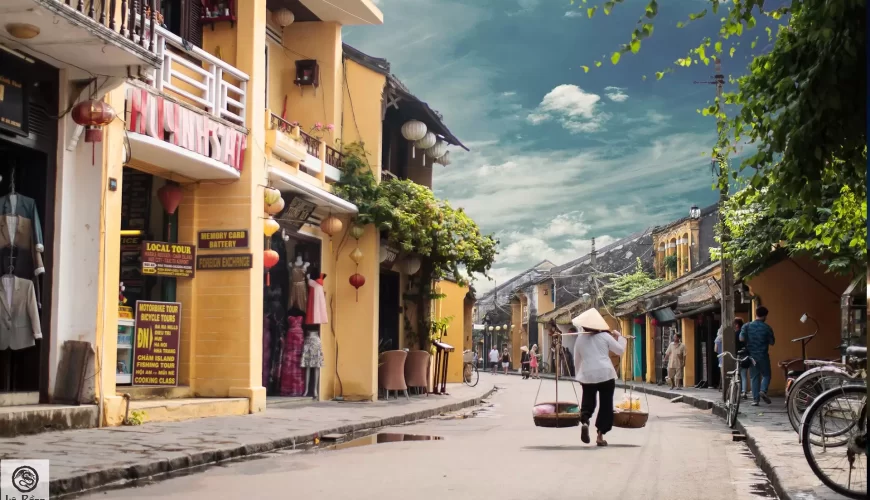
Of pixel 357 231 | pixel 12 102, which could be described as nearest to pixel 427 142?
pixel 357 231

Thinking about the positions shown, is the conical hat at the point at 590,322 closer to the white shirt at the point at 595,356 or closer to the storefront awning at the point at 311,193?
the white shirt at the point at 595,356

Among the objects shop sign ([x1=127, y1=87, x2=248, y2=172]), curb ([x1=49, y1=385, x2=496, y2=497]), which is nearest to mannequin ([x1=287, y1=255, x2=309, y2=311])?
shop sign ([x1=127, y1=87, x2=248, y2=172])

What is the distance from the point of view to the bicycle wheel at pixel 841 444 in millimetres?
6727

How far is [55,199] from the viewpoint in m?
11.6

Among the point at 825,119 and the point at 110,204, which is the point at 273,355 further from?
the point at 825,119

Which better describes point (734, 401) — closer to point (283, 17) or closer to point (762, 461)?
point (762, 461)

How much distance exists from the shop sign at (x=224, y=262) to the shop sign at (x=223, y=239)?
15 cm

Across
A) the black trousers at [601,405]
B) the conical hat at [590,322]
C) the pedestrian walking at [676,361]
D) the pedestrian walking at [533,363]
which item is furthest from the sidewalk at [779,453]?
the pedestrian walking at [533,363]

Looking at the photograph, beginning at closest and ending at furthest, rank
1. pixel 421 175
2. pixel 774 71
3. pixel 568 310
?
pixel 774 71
pixel 421 175
pixel 568 310

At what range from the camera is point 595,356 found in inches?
464

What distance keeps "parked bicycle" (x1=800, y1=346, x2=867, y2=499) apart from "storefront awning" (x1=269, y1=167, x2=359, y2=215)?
1113cm

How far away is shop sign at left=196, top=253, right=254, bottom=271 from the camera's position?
50.7 ft

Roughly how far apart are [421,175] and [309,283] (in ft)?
27.9

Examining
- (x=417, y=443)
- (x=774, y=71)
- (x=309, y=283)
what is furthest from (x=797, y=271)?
(x=774, y=71)
